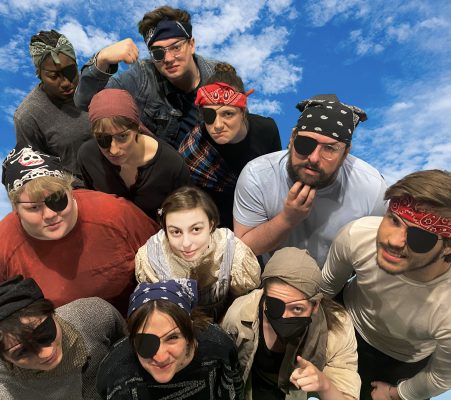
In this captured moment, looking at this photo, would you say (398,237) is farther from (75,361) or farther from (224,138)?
(75,361)

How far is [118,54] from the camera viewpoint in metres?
2.66

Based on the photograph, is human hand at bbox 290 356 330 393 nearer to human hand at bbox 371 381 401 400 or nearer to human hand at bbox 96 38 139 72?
human hand at bbox 371 381 401 400

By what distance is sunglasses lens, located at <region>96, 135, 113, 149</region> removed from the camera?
95.0 inches

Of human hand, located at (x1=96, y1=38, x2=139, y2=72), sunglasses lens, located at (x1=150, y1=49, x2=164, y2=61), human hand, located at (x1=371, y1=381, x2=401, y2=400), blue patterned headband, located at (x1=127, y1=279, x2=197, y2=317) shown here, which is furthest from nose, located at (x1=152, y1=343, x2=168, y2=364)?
sunglasses lens, located at (x1=150, y1=49, x2=164, y2=61)

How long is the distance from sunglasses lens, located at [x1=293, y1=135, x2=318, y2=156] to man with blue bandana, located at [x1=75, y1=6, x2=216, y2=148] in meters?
0.86

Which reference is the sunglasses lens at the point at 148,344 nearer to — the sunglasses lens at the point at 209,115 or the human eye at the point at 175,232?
the human eye at the point at 175,232

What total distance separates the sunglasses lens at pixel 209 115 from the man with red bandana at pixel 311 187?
0.37 metres

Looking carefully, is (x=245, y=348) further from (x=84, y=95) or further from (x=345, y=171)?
(x=84, y=95)

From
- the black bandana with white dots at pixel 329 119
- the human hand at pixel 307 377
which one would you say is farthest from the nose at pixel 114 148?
the human hand at pixel 307 377

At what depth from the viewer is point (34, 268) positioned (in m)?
2.37

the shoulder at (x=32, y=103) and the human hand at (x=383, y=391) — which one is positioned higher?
the shoulder at (x=32, y=103)

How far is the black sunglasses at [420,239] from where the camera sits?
1.93 metres

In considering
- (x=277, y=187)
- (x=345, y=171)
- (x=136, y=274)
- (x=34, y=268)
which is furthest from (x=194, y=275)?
(x=345, y=171)

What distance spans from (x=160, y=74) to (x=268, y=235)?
1.42m
